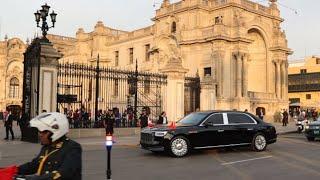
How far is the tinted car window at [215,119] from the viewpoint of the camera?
1533 cm

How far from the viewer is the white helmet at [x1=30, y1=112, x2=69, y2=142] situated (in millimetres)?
3834

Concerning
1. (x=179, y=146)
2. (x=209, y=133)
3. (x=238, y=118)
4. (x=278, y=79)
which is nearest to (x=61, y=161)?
(x=179, y=146)

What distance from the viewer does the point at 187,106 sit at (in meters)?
30.7

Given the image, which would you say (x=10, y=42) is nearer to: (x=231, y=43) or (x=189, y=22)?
(x=189, y=22)

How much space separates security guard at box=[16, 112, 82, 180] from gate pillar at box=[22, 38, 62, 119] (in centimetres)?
1558

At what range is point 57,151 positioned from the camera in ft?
12.7

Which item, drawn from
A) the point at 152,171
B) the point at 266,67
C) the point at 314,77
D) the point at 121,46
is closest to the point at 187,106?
the point at 152,171

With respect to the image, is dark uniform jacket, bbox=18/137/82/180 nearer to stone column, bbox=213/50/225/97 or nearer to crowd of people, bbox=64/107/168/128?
crowd of people, bbox=64/107/168/128

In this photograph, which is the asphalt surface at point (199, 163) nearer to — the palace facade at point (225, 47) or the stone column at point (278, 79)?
the palace facade at point (225, 47)

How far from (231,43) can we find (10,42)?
36.2m

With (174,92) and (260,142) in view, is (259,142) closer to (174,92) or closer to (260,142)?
(260,142)

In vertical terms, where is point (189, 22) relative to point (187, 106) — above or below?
above

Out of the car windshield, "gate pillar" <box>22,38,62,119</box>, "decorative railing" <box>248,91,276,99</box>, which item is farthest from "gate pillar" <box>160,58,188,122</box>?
"decorative railing" <box>248,91,276,99</box>

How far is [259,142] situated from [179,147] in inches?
137
